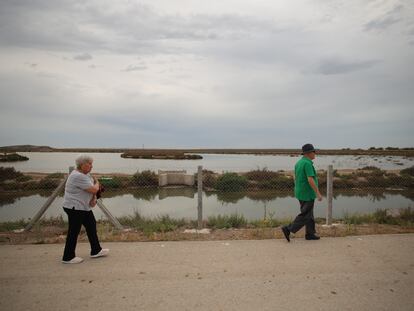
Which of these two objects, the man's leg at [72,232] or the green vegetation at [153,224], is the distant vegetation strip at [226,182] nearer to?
the green vegetation at [153,224]

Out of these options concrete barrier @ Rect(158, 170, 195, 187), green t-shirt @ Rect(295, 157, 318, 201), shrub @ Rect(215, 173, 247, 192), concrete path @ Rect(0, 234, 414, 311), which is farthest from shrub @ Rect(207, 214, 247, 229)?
concrete barrier @ Rect(158, 170, 195, 187)

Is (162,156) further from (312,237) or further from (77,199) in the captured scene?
(77,199)

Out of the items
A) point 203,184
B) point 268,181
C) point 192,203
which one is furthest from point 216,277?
point 268,181

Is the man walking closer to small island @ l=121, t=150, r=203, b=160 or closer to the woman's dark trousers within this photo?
the woman's dark trousers

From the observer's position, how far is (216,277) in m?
4.12

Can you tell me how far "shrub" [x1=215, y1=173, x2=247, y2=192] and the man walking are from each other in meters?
18.1

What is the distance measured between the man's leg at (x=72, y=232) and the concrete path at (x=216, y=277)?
0.19 m

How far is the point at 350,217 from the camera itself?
27.0 feet

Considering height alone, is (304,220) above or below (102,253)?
above

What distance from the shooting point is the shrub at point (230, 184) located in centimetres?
2472

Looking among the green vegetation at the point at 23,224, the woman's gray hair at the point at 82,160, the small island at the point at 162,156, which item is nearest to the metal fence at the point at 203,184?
the green vegetation at the point at 23,224

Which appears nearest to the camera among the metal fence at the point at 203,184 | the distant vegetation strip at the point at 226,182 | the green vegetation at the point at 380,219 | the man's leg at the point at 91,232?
the man's leg at the point at 91,232

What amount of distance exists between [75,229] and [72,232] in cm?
6

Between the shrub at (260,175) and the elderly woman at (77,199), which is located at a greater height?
the elderly woman at (77,199)
